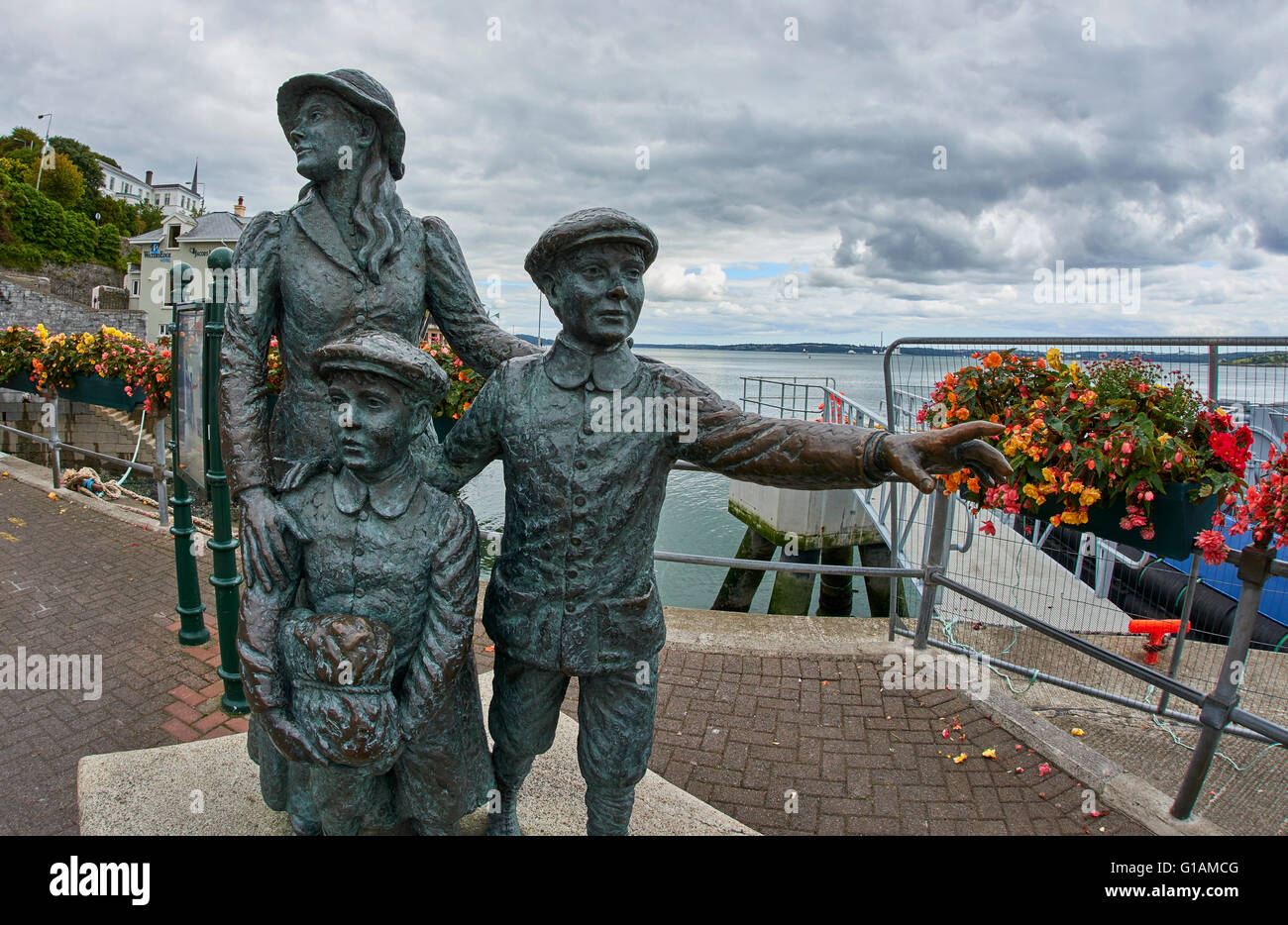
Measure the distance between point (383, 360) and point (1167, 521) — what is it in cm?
373

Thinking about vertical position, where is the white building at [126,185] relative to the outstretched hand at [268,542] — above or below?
above

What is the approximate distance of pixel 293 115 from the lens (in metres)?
2.58

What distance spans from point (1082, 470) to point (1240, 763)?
2024mm

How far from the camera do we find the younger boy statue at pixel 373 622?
2148 mm

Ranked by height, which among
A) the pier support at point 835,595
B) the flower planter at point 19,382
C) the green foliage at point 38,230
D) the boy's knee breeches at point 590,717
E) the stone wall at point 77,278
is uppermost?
the green foliage at point 38,230

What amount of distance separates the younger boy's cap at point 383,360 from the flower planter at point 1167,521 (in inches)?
134

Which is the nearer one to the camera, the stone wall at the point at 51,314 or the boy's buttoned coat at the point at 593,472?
the boy's buttoned coat at the point at 593,472

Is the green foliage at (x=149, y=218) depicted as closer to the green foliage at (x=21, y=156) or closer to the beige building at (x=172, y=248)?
the green foliage at (x=21, y=156)

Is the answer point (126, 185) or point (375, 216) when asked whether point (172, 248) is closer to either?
point (126, 185)

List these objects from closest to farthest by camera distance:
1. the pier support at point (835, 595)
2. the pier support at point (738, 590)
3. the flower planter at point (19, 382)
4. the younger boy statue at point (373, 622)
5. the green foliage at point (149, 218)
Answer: the younger boy statue at point (373, 622) < the flower planter at point (19, 382) < the pier support at point (835, 595) < the pier support at point (738, 590) < the green foliage at point (149, 218)

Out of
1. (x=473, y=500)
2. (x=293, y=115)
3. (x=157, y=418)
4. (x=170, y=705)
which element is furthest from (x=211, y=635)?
(x=473, y=500)

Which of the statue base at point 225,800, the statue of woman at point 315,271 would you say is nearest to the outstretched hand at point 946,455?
the statue of woman at point 315,271

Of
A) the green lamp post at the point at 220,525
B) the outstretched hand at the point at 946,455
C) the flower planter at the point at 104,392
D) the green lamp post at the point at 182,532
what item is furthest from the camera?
the flower planter at the point at 104,392

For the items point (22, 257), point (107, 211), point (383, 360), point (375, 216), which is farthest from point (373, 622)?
point (107, 211)
